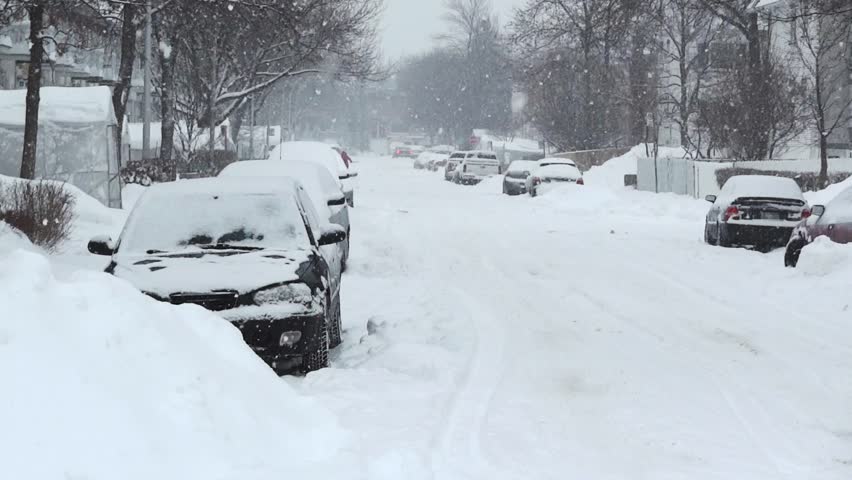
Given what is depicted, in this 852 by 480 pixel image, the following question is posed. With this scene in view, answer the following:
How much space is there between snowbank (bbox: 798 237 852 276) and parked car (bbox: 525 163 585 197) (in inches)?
891

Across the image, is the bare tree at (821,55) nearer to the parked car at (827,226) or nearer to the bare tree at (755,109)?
the bare tree at (755,109)

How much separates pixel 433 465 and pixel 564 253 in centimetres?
1285

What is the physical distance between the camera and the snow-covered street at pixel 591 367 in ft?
19.2

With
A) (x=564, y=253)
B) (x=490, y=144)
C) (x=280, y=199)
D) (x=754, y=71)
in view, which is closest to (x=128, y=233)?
(x=280, y=199)

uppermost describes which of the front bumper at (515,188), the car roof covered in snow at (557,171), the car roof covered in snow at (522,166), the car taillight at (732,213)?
the car roof covered in snow at (522,166)

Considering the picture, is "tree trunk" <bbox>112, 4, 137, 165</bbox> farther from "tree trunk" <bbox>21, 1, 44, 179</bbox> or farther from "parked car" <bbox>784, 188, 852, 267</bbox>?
"parked car" <bbox>784, 188, 852, 267</bbox>

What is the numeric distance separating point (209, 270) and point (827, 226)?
370 inches

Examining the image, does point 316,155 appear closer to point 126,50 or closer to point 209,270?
point 126,50

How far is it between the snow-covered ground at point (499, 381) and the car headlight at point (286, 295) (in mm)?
589

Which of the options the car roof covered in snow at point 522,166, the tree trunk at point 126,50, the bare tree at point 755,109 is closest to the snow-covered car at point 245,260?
the tree trunk at point 126,50

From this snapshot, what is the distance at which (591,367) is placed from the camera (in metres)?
8.51

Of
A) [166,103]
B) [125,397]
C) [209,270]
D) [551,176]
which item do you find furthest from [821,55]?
[125,397]

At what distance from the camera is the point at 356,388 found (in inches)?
293

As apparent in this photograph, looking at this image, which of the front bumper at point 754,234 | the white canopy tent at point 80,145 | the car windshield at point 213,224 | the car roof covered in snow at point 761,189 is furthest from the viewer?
the white canopy tent at point 80,145
